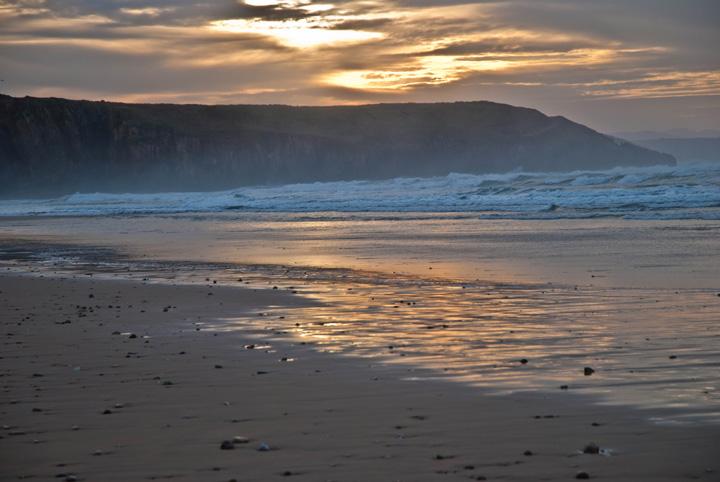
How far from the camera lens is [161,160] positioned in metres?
103

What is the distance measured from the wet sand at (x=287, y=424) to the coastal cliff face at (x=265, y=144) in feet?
289

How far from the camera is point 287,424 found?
5590 mm

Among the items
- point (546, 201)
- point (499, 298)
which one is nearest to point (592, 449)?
point (499, 298)

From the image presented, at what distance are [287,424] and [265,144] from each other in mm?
103715

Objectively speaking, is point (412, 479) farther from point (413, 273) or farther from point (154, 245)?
point (154, 245)

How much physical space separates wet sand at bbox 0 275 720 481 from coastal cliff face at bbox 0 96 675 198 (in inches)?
3471

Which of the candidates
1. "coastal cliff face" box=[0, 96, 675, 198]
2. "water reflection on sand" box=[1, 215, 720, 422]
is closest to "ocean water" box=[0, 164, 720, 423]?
"water reflection on sand" box=[1, 215, 720, 422]

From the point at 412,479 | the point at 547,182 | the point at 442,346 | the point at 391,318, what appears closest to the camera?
the point at 412,479

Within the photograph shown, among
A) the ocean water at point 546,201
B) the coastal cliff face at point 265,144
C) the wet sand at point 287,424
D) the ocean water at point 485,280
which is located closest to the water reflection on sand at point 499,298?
the ocean water at point 485,280

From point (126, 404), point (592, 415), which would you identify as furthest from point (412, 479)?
point (126, 404)

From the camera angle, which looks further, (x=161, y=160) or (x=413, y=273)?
(x=161, y=160)

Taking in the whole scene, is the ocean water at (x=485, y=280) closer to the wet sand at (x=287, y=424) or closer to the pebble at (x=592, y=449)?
the wet sand at (x=287, y=424)

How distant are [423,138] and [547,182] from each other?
64152 millimetres

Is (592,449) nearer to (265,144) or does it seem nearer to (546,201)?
(546,201)
